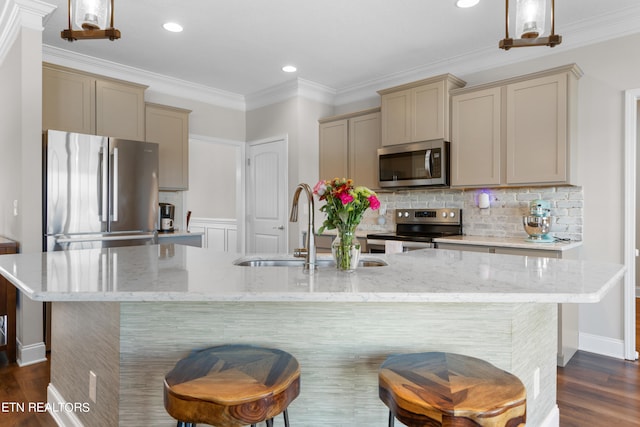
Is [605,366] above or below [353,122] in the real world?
below

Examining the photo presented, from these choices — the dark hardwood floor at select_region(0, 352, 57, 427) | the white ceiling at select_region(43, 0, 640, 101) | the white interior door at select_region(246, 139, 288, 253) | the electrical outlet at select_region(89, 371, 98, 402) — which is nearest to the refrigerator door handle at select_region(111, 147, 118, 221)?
the white ceiling at select_region(43, 0, 640, 101)

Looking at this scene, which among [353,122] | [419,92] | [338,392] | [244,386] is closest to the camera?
[244,386]

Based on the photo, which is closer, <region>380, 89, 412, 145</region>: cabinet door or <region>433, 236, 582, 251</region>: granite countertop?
<region>433, 236, 582, 251</region>: granite countertop

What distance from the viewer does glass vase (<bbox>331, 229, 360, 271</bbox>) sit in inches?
65.9

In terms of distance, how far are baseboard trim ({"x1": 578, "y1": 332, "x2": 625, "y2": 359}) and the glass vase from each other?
2697 mm

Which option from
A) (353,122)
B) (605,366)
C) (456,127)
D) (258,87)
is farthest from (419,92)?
(605,366)

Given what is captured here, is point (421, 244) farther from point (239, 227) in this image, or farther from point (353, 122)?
point (239, 227)

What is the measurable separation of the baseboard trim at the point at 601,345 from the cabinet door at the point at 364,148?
2350 millimetres

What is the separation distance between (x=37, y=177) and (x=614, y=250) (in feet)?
14.8

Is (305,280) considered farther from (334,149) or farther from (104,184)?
(334,149)

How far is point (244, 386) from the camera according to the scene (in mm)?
1152

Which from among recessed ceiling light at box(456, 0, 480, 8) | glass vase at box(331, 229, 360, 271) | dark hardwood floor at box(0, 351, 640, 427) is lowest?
dark hardwood floor at box(0, 351, 640, 427)

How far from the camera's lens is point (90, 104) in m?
3.76

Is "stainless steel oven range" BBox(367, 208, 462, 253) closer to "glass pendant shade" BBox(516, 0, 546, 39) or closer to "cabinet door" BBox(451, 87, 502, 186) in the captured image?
"cabinet door" BBox(451, 87, 502, 186)
